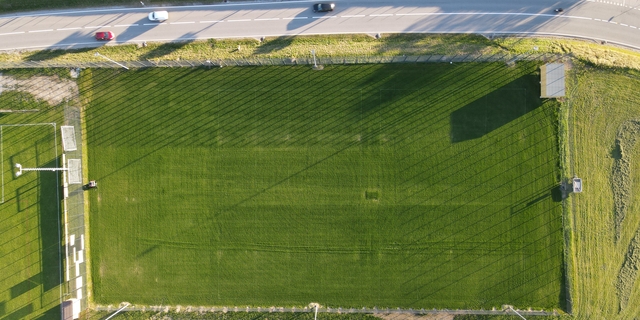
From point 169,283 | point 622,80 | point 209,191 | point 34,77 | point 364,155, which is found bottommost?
point 169,283

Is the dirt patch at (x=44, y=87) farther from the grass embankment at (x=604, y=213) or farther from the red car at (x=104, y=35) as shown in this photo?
the grass embankment at (x=604, y=213)

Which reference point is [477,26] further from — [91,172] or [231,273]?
[91,172]

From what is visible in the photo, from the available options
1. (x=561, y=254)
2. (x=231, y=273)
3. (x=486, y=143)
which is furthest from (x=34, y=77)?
(x=561, y=254)

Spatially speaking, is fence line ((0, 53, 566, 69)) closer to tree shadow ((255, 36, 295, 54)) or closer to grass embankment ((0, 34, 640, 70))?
grass embankment ((0, 34, 640, 70))

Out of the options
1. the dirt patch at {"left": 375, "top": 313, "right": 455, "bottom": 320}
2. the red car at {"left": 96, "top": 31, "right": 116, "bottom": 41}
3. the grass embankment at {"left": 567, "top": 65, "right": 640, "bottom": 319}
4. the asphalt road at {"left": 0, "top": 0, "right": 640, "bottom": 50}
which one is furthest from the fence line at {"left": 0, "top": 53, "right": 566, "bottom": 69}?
the dirt patch at {"left": 375, "top": 313, "right": 455, "bottom": 320}

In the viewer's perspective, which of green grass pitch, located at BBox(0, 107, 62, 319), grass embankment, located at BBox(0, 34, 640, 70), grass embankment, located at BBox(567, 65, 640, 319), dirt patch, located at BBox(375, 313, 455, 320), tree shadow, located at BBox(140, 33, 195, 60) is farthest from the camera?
tree shadow, located at BBox(140, 33, 195, 60)

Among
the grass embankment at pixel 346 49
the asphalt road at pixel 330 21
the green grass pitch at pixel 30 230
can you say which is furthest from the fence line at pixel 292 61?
the green grass pitch at pixel 30 230
